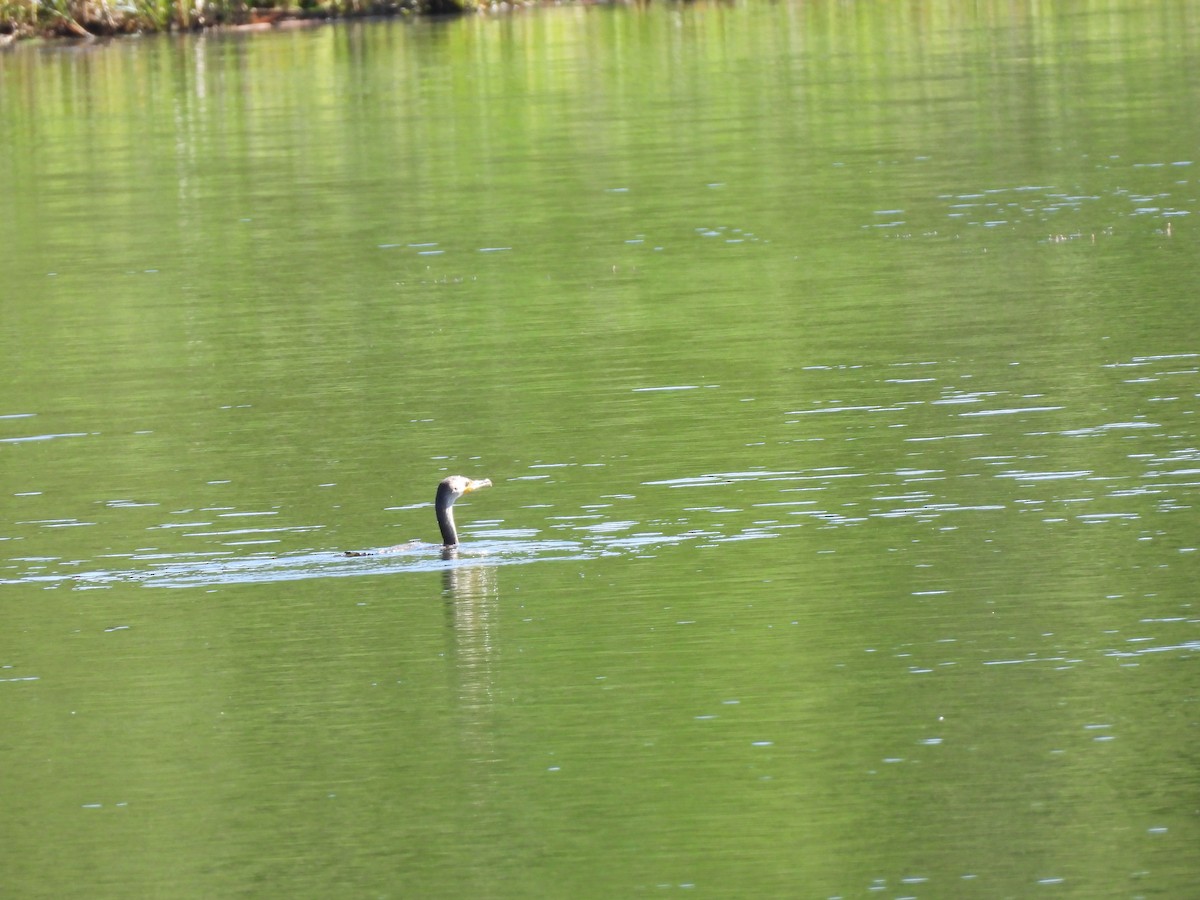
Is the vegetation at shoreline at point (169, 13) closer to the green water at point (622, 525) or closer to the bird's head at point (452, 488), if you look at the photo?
the green water at point (622, 525)

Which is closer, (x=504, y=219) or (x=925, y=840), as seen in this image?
(x=925, y=840)

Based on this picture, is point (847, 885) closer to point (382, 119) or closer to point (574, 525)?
point (574, 525)

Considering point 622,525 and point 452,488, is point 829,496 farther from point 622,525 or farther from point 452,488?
point 452,488

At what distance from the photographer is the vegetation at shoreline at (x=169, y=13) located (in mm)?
84938

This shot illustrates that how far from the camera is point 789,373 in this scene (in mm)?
24656

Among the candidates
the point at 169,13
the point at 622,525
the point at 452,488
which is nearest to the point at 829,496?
the point at 622,525

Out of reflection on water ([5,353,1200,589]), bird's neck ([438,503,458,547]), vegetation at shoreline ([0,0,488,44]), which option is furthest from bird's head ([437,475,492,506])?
vegetation at shoreline ([0,0,488,44])

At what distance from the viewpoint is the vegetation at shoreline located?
3344 inches

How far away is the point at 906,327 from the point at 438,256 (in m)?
9.72

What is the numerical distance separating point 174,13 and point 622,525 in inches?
2742

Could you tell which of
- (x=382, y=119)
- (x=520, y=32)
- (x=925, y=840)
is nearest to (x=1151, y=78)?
(x=382, y=119)

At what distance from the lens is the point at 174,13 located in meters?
85.6

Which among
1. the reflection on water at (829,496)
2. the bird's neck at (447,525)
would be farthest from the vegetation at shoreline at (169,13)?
the bird's neck at (447,525)

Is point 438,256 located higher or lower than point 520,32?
lower
